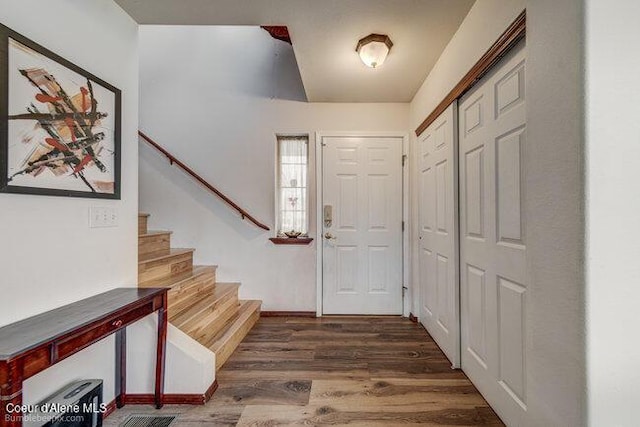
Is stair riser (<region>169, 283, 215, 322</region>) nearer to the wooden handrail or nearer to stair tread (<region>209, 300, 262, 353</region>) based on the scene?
stair tread (<region>209, 300, 262, 353</region>)

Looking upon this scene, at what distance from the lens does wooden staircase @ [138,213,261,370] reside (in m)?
2.26

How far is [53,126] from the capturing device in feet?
4.52

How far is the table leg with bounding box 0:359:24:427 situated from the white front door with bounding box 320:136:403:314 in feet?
8.51

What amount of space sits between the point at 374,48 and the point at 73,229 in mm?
2082

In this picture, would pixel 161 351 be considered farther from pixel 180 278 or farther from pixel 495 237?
pixel 495 237

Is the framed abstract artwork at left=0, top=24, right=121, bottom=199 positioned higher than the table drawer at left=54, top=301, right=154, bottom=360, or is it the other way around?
the framed abstract artwork at left=0, top=24, right=121, bottom=199

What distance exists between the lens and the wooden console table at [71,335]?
→ 0.95 metres

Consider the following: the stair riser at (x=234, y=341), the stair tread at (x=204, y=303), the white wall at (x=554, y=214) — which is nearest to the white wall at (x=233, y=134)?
the stair tread at (x=204, y=303)

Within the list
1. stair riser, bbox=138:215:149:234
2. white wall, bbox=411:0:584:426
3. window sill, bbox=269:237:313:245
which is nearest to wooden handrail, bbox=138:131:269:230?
window sill, bbox=269:237:313:245

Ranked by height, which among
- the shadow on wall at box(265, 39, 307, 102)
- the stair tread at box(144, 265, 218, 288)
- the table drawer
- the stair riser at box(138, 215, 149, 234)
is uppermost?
the shadow on wall at box(265, 39, 307, 102)

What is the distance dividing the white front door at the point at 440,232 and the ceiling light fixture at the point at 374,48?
2.01 feet

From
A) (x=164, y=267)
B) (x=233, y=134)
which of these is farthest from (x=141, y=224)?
(x=233, y=134)

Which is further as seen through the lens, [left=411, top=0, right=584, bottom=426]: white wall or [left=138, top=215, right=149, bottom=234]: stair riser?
[left=138, top=215, right=149, bottom=234]: stair riser

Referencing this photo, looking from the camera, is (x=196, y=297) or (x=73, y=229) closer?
(x=73, y=229)
